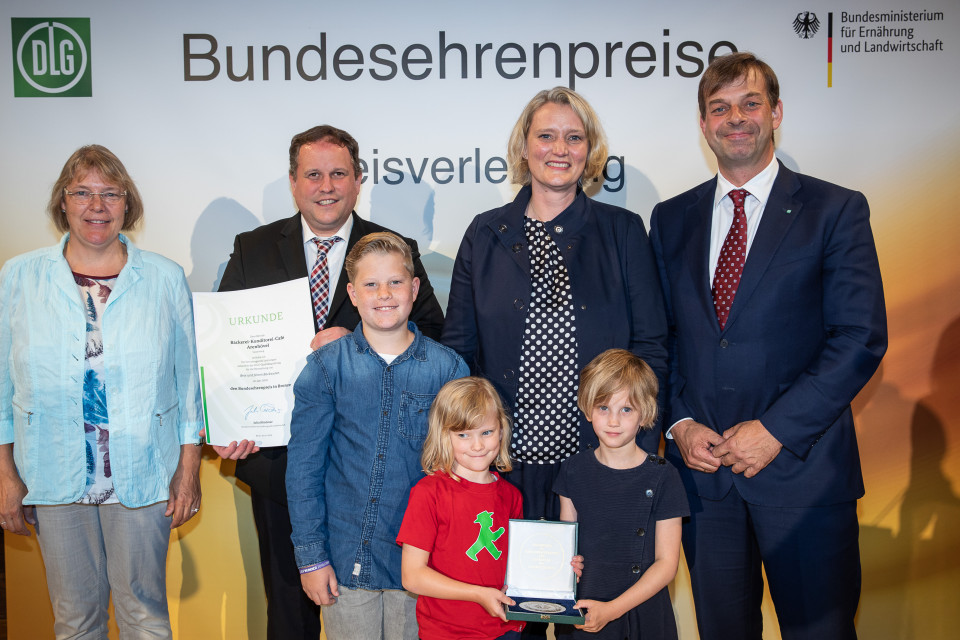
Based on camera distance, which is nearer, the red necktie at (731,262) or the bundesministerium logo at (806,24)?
the red necktie at (731,262)

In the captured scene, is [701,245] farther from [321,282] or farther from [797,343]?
[321,282]

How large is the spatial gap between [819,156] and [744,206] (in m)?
1.52

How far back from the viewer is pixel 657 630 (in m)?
2.51

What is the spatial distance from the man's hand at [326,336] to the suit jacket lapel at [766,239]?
1.45m

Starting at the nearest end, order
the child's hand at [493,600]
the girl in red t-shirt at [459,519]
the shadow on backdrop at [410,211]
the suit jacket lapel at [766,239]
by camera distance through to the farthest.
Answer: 1. the child's hand at [493,600]
2. the girl in red t-shirt at [459,519]
3. the suit jacket lapel at [766,239]
4. the shadow on backdrop at [410,211]

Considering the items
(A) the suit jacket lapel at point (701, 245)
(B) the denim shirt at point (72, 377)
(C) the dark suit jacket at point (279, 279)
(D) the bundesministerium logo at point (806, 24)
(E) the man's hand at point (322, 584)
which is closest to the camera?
(E) the man's hand at point (322, 584)

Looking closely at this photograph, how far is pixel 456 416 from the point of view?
243 centimetres

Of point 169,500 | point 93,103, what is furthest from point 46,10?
point 169,500

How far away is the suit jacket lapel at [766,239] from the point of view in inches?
104

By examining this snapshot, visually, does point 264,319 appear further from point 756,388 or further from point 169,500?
point 756,388

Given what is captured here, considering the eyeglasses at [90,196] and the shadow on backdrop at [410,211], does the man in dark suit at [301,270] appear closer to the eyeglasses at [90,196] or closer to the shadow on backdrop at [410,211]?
the eyeglasses at [90,196]

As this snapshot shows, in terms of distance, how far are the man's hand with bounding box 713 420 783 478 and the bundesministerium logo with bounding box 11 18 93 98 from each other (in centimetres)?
Answer: 363

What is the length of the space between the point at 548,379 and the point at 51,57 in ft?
10.7
